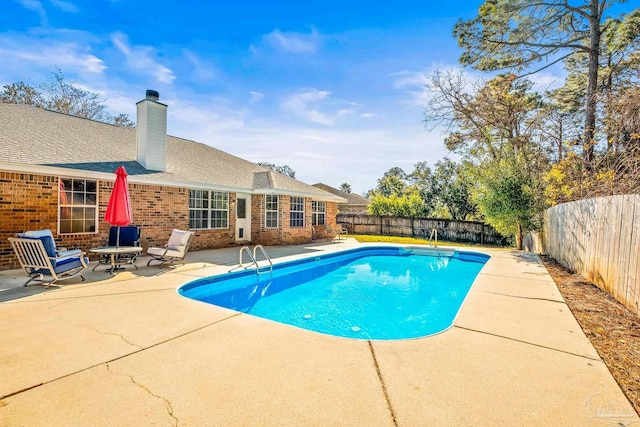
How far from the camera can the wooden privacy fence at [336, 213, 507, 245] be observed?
2114cm

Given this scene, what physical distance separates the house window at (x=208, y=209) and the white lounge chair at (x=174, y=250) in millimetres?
3140

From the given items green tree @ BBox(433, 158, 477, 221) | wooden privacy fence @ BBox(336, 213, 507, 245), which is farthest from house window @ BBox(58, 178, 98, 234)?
green tree @ BBox(433, 158, 477, 221)

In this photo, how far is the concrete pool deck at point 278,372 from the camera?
238cm

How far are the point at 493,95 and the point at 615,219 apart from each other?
12.2m

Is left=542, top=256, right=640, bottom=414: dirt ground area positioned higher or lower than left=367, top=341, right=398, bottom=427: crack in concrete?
lower

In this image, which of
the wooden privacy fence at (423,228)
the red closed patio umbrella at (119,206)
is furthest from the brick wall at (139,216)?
the wooden privacy fence at (423,228)

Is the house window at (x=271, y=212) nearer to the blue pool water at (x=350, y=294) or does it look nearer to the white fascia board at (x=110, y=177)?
the white fascia board at (x=110, y=177)

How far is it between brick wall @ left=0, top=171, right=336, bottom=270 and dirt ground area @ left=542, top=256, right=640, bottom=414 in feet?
35.8

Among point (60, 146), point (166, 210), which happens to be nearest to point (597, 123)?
point (166, 210)

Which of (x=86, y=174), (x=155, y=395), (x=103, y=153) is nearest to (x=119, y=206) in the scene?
(x=86, y=174)

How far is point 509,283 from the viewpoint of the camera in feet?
24.0

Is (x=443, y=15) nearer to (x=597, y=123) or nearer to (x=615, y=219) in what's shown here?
(x=597, y=123)

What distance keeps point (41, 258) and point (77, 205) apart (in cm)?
319

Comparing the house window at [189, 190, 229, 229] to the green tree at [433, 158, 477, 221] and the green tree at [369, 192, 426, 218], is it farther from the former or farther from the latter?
the green tree at [433, 158, 477, 221]
